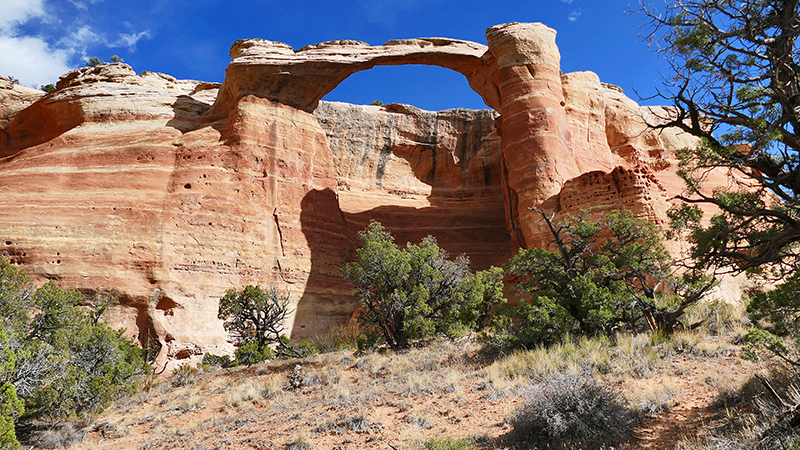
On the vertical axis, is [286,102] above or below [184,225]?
above

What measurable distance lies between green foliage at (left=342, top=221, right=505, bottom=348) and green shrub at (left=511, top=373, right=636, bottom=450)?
8.10 m

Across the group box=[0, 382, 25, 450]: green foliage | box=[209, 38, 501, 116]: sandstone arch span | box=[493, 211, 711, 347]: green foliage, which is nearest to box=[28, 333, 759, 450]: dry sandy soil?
box=[493, 211, 711, 347]: green foliage

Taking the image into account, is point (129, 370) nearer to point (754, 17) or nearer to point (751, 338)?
point (751, 338)

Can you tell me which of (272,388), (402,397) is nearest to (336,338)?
(272,388)

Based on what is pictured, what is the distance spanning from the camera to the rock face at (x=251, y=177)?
1955 centimetres

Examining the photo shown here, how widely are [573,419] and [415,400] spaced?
3.62 metres

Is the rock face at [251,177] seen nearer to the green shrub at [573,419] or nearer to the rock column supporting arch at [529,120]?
the rock column supporting arch at [529,120]

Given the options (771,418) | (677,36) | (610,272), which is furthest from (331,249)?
(771,418)

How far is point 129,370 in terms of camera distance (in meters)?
13.6

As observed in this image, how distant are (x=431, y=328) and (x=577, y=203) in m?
9.12

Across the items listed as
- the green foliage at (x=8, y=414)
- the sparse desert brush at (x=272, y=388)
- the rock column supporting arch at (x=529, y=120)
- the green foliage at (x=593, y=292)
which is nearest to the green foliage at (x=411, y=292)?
the green foliage at (x=593, y=292)

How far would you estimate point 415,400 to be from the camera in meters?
9.50

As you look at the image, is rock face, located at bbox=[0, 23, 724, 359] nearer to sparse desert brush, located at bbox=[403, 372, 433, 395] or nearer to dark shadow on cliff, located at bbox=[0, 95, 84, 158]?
dark shadow on cliff, located at bbox=[0, 95, 84, 158]

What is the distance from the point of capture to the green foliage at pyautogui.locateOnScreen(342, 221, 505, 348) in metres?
15.3
